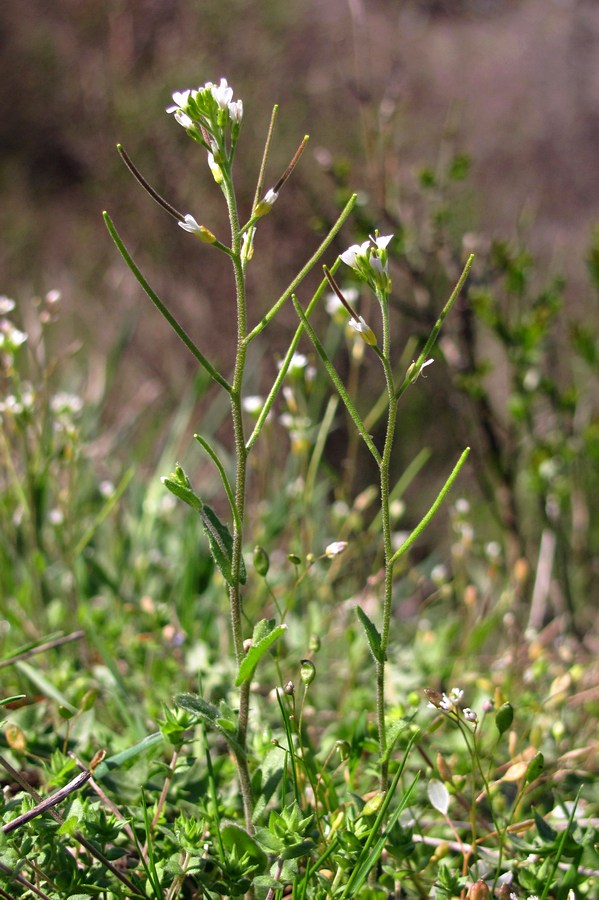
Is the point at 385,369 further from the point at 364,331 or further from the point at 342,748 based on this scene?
the point at 342,748

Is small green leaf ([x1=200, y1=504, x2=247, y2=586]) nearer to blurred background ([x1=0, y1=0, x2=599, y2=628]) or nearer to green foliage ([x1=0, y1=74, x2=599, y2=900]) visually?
green foliage ([x1=0, y1=74, x2=599, y2=900])

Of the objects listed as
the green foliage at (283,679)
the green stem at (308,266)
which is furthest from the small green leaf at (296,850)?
the green stem at (308,266)

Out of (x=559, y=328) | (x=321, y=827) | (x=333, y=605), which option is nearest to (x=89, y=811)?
(x=321, y=827)

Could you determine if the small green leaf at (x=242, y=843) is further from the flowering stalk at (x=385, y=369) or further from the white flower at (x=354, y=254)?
the white flower at (x=354, y=254)

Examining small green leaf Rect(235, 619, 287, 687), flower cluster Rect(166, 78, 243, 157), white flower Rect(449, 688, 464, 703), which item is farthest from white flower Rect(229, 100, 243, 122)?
white flower Rect(449, 688, 464, 703)

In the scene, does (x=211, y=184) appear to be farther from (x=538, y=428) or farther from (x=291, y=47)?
(x=538, y=428)
